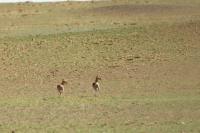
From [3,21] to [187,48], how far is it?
12746 millimetres

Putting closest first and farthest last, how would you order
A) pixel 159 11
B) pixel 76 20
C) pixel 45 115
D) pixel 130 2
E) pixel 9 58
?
pixel 45 115 < pixel 9 58 < pixel 76 20 < pixel 159 11 < pixel 130 2

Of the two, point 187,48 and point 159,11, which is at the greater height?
point 159,11

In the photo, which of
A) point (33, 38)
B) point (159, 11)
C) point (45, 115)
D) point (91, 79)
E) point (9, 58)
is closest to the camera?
point (45, 115)

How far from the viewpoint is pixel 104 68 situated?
26406 mm

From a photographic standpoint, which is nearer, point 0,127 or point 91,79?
point 0,127

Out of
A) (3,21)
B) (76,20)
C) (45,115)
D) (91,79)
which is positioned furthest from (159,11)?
(45,115)

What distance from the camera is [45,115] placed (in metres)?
17.9

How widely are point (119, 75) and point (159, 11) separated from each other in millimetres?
15246

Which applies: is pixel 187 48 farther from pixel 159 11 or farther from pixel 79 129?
pixel 79 129

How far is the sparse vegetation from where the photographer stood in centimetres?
1717

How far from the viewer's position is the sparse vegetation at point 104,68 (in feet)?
56.3

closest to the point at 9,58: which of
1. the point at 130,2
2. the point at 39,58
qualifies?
the point at 39,58

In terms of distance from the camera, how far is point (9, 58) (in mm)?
28203

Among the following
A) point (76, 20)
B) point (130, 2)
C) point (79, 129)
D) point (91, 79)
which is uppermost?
point (130, 2)
